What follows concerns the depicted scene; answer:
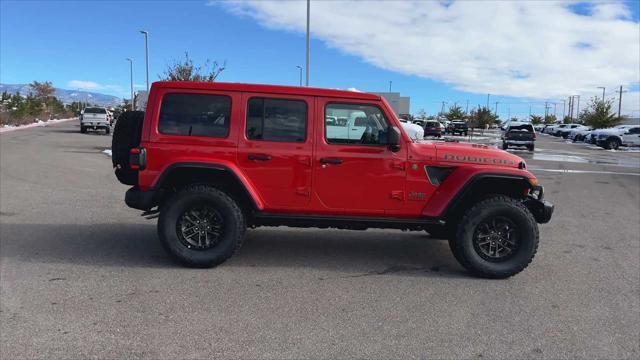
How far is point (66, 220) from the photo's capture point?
7559mm

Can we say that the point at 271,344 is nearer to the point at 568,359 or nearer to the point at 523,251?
the point at 568,359

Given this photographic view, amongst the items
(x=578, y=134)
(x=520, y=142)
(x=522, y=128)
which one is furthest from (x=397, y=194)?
(x=578, y=134)

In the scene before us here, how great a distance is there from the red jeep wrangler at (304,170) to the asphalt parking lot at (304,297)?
41 cm

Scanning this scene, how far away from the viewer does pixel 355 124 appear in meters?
5.49

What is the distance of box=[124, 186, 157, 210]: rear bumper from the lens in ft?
17.8

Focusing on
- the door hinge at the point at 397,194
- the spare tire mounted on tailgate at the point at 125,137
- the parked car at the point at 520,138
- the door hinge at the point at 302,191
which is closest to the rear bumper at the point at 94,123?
the parked car at the point at 520,138

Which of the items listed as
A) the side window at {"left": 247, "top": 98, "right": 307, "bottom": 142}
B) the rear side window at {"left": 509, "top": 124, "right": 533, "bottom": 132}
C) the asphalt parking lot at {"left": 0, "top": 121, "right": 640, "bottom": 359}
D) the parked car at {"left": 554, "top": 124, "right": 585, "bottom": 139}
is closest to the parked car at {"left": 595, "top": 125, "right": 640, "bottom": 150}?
the rear side window at {"left": 509, "top": 124, "right": 533, "bottom": 132}

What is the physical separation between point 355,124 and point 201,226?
6.38ft

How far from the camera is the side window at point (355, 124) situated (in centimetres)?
546

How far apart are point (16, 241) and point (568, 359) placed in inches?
239

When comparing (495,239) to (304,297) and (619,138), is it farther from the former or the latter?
(619,138)

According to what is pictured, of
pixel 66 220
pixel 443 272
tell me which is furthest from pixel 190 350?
pixel 66 220

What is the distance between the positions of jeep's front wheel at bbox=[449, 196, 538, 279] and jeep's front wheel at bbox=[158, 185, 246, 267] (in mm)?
2345

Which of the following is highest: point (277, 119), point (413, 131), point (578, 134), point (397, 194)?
point (277, 119)
